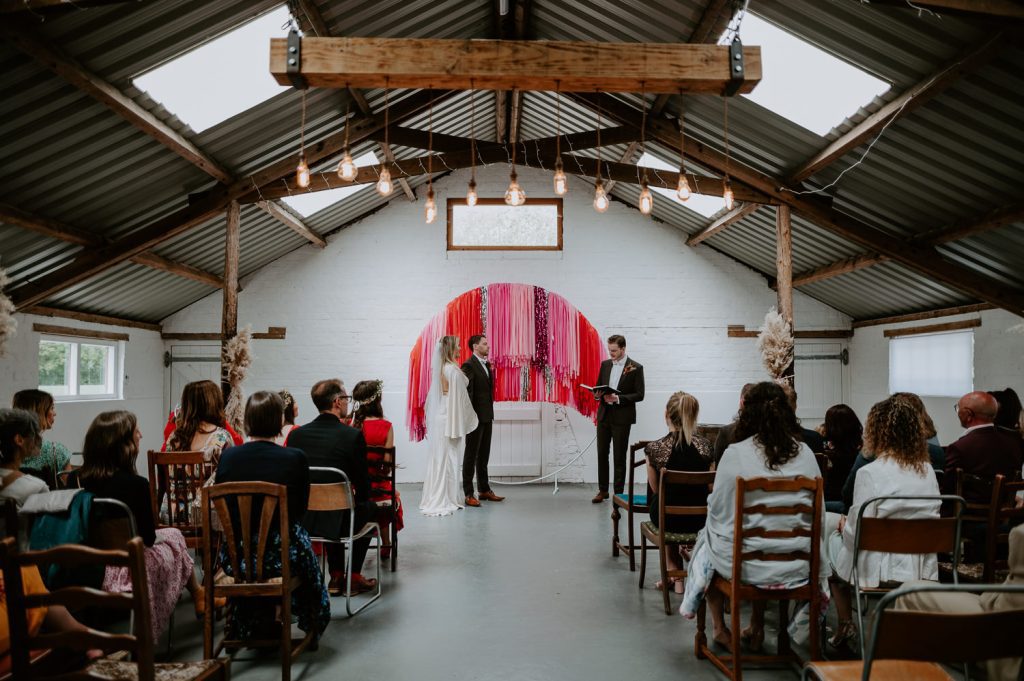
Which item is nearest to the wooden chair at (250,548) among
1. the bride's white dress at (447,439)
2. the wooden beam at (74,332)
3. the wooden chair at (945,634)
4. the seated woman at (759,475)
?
the seated woman at (759,475)

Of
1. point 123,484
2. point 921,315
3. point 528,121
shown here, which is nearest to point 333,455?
point 123,484

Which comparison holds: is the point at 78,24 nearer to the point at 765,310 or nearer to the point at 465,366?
the point at 465,366

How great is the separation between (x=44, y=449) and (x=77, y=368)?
5.28m

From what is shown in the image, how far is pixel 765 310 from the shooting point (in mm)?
9258

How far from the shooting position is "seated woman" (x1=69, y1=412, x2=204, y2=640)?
9.11 feet

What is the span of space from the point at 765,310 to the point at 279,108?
6.47 metres

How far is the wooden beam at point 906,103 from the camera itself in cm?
402

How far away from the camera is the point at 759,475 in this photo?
2.86 meters

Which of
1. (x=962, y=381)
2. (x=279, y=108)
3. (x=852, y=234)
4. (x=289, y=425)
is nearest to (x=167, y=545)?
(x=289, y=425)

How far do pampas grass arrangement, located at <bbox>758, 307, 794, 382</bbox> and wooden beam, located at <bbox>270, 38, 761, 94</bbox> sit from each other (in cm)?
366

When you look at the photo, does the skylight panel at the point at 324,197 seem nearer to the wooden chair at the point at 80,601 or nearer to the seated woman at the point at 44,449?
the seated woman at the point at 44,449

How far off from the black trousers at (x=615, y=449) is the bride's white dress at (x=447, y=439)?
1.31 m

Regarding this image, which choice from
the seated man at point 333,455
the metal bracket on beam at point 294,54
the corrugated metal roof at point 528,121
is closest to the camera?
the metal bracket on beam at point 294,54

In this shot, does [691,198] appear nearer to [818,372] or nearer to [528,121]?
[528,121]
